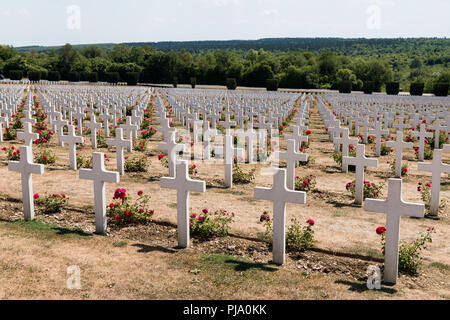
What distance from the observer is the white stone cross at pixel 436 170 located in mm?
7594

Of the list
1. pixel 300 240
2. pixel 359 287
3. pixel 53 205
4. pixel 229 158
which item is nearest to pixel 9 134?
pixel 53 205

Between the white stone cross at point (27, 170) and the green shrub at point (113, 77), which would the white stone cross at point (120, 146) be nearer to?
the white stone cross at point (27, 170)

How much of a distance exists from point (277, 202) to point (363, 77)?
90057mm

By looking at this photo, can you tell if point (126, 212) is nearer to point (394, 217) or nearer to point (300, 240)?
point (300, 240)

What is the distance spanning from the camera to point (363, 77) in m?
90.0

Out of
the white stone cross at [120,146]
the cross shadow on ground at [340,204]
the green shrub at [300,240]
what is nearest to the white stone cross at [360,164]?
the cross shadow on ground at [340,204]

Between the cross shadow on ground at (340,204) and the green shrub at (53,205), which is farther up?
the green shrub at (53,205)

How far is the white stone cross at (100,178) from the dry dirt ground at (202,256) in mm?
263

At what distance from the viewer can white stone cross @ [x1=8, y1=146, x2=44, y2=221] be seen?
6.83 metres

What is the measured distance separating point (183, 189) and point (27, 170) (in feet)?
8.64

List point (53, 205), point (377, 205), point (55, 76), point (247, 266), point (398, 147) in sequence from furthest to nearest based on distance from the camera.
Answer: point (55, 76)
point (398, 147)
point (53, 205)
point (247, 266)
point (377, 205)

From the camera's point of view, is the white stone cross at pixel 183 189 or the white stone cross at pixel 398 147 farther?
the white stone cross at pixel 398 147

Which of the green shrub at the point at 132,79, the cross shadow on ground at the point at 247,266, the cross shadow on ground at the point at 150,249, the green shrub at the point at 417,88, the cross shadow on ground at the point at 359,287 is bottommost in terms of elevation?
the cross shadow on ground at the point at 359,287

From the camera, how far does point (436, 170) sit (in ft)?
25.0
